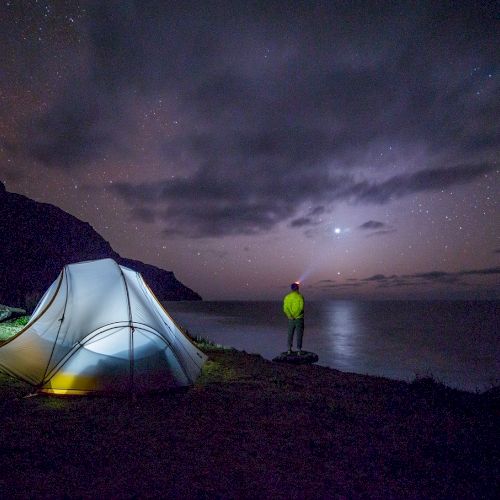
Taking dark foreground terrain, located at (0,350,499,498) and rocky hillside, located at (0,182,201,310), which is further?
rocky hillside, located at (0,182,201,310)

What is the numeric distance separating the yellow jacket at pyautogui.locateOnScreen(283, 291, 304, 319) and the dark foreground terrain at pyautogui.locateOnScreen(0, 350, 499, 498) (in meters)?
4.58

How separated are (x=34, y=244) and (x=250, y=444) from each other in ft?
255

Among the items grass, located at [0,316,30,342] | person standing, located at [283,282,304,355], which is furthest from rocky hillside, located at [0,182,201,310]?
person standing, located at [283,282,304,355]

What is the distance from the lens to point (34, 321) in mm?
7797

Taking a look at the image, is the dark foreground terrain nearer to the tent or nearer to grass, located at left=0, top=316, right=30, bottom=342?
the tent

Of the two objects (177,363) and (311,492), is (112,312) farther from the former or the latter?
(311,492)

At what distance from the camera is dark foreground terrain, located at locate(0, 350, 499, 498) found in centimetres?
367

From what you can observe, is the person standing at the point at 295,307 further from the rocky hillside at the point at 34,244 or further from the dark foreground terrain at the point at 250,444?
the rocky hillside at the point at 34,244

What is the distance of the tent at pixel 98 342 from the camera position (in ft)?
22.2

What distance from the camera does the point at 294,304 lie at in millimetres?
11953

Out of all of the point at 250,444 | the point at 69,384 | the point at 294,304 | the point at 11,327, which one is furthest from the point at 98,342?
the point at 11,327

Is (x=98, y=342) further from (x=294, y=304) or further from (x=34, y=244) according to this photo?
(x=34, y=244)

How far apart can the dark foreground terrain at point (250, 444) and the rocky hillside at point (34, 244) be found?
4677 centimetres

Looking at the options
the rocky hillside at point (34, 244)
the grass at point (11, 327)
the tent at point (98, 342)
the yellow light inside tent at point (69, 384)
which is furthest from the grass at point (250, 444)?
the rocky hillside at point (34, 244)
